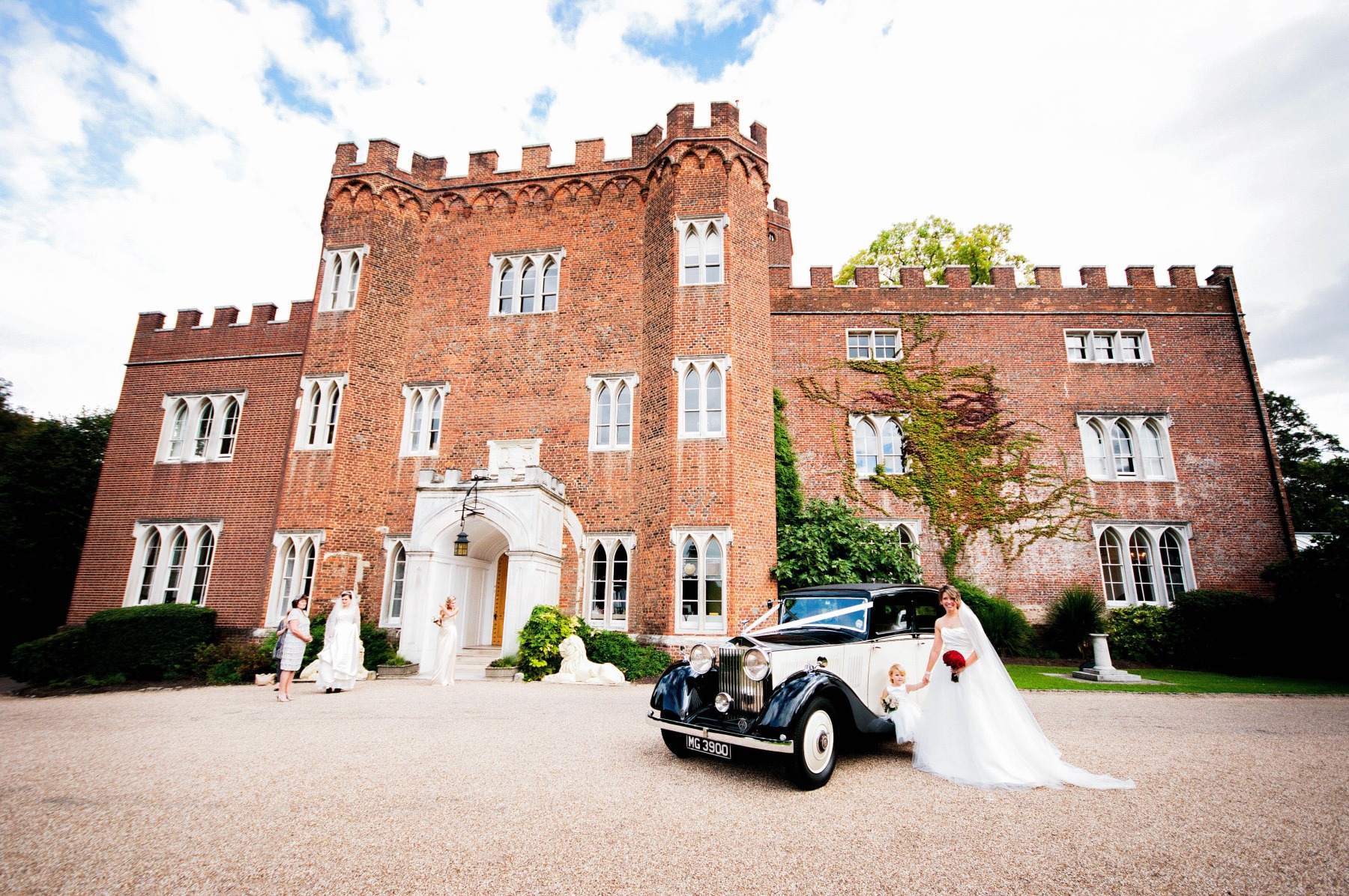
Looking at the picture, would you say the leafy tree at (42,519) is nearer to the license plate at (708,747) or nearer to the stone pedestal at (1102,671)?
the license plate at (708,747)

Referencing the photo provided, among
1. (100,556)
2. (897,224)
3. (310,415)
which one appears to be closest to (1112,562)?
(897,224)

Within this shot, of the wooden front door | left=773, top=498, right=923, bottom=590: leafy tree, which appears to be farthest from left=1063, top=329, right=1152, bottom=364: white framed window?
the wooden front door

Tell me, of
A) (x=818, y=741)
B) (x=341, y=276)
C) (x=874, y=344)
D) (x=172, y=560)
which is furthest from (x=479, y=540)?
(x=874, y=344)

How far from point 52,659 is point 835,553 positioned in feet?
62.0

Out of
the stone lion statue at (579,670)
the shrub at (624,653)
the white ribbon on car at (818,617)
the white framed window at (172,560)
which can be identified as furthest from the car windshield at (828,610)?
the white framed window at (172,560)

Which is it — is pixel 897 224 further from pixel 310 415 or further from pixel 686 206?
pixel 310 415

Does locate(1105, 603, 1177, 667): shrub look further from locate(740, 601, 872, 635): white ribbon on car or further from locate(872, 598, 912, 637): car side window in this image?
locate(740, 601, 872, 635): white ribbon on car

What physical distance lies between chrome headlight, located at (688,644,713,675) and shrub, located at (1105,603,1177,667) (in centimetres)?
1445

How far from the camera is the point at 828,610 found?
6.32 metres

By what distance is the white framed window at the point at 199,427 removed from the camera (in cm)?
1789

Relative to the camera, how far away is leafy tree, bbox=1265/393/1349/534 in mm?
21609

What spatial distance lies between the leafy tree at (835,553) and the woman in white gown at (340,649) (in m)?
8.80

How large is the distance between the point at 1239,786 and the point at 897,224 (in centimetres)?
2769

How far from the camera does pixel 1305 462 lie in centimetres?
2466
